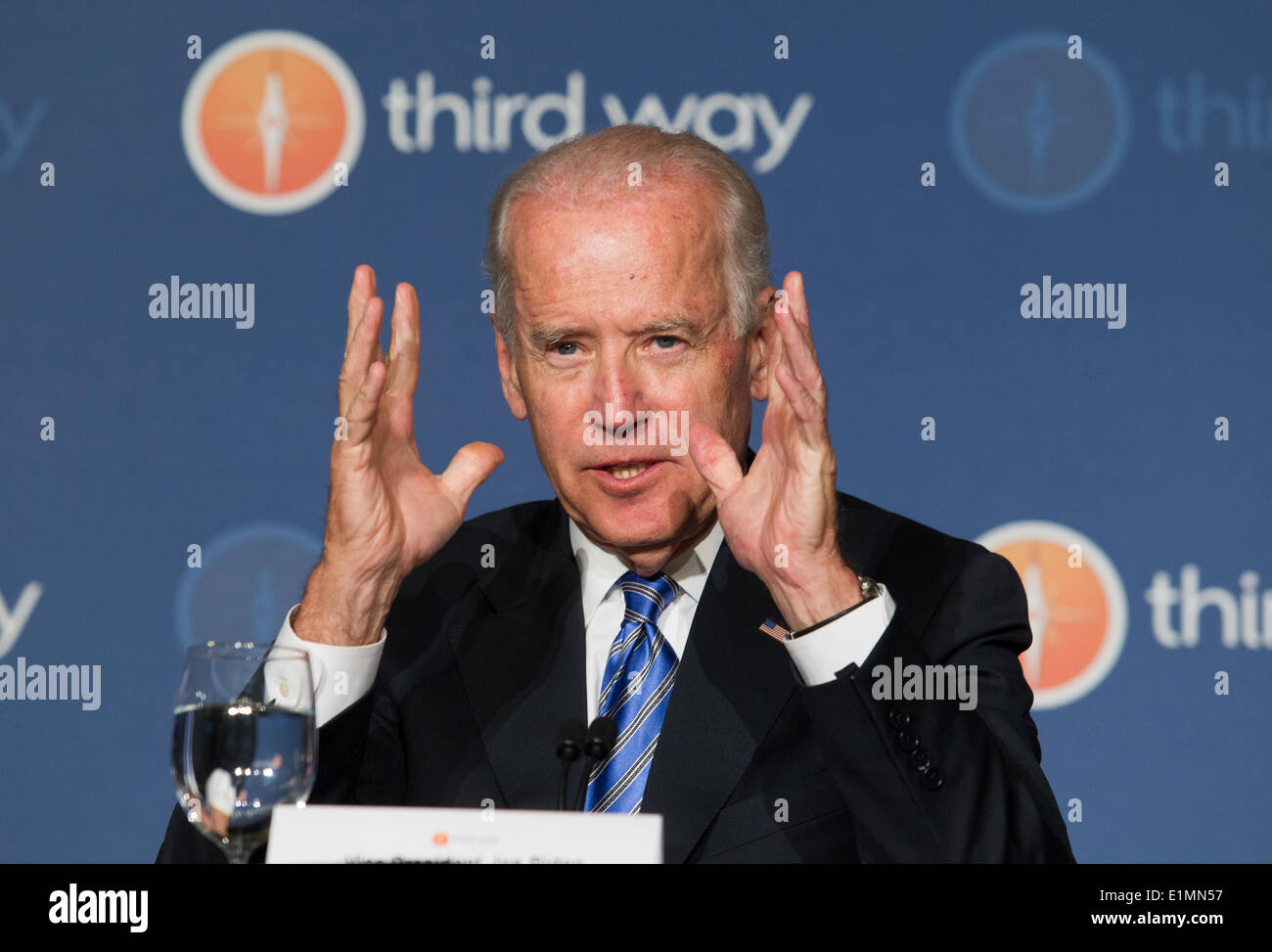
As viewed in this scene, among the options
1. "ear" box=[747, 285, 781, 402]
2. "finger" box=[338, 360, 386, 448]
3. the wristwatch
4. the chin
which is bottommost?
the wristwatch

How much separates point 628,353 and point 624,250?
0.15 meters

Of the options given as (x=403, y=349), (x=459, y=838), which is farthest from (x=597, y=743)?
(x=403, y=349)

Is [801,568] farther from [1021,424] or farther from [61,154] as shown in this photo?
[61,154]

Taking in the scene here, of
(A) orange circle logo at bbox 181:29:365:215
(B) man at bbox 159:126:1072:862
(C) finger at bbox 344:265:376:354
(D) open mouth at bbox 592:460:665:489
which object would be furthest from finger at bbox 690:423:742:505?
(A) orange circle logo at bbox 181:29:365:215

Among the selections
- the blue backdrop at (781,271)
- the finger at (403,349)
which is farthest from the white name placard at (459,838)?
the blue backdrop at (781,271)

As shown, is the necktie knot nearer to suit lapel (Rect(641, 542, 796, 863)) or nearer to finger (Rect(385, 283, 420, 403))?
suit lapel (Rect(641, 542, 796, 863))

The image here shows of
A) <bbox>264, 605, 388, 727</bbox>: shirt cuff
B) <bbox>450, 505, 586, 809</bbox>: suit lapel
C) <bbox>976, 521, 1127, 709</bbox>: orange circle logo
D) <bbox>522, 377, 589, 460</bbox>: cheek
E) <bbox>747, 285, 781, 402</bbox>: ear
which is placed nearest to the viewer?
<bbox>264, 605, 388, 727</bbox>: shirt cuff

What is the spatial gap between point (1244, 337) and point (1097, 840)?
3.39ft

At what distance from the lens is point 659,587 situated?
6.77 feet

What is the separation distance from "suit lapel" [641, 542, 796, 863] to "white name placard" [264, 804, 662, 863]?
24.5 inches

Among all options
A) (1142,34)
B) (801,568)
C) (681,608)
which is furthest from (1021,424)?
(801,568)

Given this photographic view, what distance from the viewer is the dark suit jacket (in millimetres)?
1602

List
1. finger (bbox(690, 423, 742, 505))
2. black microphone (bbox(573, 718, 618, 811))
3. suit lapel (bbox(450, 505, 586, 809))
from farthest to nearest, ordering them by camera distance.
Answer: suit lapel (bbox(450, 505, 586, 809)) < finger (bbox(690, 423, 742, 505)) < black microphone (bbox(573, 718, 618, 811))

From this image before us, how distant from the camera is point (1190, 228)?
283 cm
